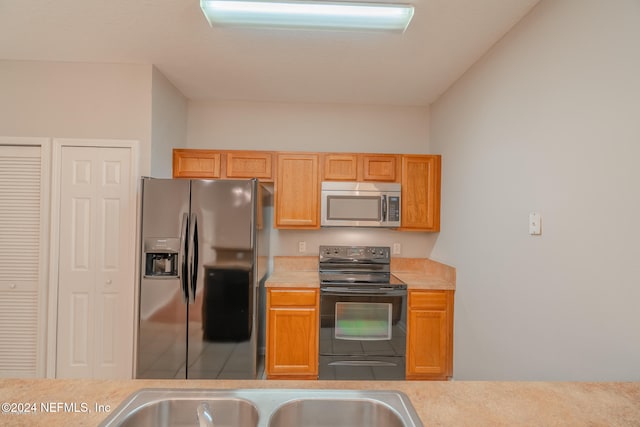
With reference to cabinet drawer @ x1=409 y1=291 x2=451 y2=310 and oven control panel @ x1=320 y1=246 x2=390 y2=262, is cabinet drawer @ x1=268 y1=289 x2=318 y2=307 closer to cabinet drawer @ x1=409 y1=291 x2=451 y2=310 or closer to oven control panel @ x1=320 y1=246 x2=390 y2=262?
oven control panel @ x1=320 y1=246 x2=390 y2=262

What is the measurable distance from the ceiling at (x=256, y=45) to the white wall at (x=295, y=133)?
15.0 inches

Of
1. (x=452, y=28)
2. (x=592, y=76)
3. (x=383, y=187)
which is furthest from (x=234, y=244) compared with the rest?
(x=592, y=76)

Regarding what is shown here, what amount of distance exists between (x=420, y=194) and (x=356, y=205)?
25.5 inches

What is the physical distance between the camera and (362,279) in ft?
9.48

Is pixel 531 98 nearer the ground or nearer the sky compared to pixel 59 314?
nearer the sky

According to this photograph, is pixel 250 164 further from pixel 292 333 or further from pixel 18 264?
pixel 18 264

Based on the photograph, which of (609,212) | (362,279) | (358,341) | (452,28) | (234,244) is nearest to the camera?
(609,212)

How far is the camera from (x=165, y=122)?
108 inches

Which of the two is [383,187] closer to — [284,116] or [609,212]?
[284,116]

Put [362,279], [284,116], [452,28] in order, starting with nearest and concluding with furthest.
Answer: [452,28]
[362,279]
[284,116]

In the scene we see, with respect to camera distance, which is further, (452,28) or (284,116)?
(284,116)

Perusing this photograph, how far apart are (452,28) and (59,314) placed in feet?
11.5

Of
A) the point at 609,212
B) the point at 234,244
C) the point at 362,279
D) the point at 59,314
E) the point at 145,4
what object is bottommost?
the point at 59,314

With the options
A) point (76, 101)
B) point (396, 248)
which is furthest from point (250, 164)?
point (396, 248)
